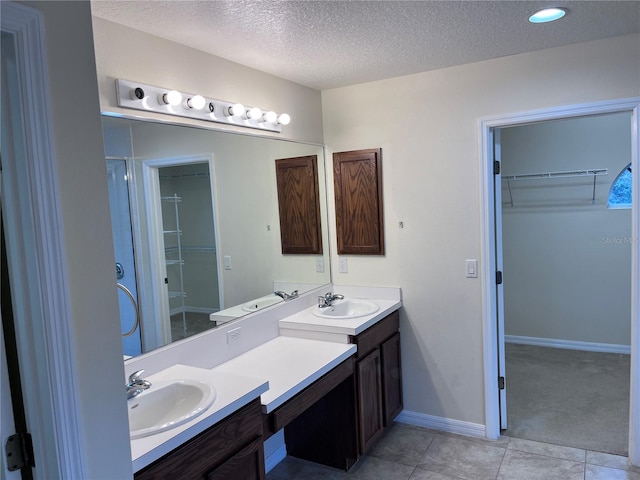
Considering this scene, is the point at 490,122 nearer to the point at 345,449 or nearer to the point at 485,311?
the point at 485,311

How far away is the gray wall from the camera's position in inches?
163

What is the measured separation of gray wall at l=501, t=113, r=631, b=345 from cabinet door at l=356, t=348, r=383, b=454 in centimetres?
237

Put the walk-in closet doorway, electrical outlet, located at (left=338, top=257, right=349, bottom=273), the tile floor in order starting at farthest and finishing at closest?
the walk-in closet doorway, electrical outlet, located at (left=338, top=257, right=349, bottom=273), the tile floor

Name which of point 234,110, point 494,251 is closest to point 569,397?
point 494,251

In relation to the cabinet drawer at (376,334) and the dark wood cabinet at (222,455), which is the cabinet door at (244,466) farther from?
the cabinet drawer at (376,334)

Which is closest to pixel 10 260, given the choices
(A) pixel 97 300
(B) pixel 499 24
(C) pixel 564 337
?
(A) pixel 97 300

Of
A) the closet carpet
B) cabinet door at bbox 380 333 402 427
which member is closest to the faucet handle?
cabinet door at bbox 380 333 402 427

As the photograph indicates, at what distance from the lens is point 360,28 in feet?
6.95

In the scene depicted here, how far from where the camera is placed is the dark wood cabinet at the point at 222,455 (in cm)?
147

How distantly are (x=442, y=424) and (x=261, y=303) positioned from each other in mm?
1494

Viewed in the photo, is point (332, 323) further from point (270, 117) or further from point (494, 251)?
point (270, 117)

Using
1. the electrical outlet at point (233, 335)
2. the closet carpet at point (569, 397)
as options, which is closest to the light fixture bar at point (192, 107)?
the electrical outlet at point (233, 335)

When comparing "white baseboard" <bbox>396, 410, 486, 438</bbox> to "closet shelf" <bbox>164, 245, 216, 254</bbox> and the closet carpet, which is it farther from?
"closet shelf" <bbox>164, 245, 216, 254</bbox>

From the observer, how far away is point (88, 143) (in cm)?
111
